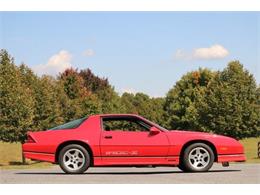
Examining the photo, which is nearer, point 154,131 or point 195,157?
point 154,131

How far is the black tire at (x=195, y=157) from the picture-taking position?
37.1 ft

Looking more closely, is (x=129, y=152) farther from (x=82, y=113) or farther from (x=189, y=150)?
(x=82, y=113)

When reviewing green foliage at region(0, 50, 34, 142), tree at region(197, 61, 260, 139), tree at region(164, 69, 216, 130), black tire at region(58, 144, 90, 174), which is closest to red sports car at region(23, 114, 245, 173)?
black tire at region(58, 144, 90, 174)

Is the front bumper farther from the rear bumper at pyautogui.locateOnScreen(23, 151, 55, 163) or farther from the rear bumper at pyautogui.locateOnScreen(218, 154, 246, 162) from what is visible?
the rear bumper at pyautogui.locateOnScreen(23, 151, 55, 163)

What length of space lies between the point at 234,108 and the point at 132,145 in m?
28.3

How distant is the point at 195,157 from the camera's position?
11344 millimetres

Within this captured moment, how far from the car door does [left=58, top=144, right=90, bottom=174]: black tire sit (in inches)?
14.8

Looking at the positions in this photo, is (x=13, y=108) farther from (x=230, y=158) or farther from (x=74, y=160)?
(x=230, y=158)

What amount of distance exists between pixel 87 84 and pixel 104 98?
8670 millimetres

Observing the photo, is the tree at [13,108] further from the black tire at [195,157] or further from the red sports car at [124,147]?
the black tire at [195,157]

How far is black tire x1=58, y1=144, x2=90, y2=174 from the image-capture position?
11086 mm

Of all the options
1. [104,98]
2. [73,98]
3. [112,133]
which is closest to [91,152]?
[112,133]

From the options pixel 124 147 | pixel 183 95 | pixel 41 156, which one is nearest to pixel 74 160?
pixel 41 156

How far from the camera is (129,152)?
11.0 meters
